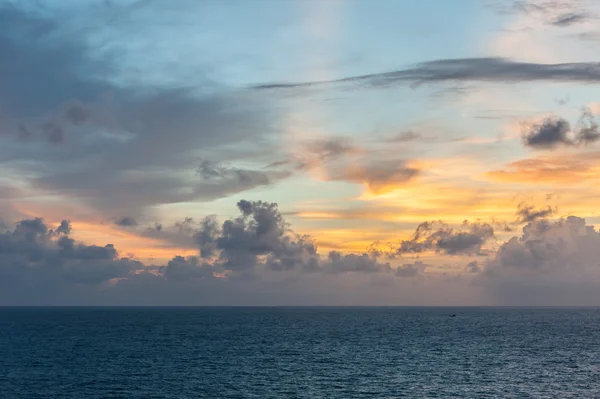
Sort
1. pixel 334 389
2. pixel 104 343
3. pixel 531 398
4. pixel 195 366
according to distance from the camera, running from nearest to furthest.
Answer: pixel 531 398 → pixel 334 389 → pixel 195 366 → pixel 104 343

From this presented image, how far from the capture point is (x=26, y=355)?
6284 inches

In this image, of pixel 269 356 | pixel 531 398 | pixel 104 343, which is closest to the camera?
pixel 531 398

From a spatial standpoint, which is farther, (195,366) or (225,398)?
(195,366)

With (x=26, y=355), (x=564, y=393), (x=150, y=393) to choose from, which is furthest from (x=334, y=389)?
(x=26, y=355)

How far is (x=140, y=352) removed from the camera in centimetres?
16838

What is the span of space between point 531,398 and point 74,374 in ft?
290

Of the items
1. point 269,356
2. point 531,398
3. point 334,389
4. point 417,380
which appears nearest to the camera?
point 531,398

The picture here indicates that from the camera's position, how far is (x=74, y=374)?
126 meters

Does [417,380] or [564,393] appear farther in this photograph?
[417,380]

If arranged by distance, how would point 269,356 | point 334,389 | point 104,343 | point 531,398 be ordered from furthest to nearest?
1. point 104,343
2. point 269,356
3. point 334,389
4. point 531,398

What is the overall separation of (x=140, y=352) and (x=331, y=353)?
5236 cm

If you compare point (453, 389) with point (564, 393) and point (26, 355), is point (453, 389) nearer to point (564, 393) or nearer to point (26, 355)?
point (564, 393)

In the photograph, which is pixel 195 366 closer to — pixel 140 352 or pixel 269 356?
pixel 269 356

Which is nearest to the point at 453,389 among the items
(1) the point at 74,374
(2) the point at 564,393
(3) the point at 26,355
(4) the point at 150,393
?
(2) the point at 564,393
